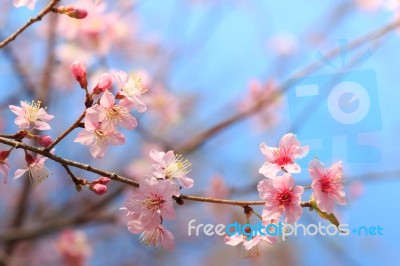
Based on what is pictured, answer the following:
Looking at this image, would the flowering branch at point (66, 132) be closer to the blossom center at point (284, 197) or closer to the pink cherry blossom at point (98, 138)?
the pink cherry blossom at point (98, 138)

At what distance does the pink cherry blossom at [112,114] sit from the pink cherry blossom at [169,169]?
0.19 feet

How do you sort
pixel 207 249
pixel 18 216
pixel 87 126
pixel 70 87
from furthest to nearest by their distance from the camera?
1. pixel 207 249
2. pixel 70 87
3. pixel 18 216
4. pixel 87 126

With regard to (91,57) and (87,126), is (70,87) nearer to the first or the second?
(91,57)

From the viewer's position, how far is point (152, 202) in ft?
2.08

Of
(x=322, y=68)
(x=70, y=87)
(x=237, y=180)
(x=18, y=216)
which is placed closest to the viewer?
(x=322, y=68)

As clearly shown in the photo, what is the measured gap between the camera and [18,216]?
1385 millimetres

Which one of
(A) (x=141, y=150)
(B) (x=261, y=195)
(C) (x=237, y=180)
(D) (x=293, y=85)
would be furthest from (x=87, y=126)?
(C) (x=237, y=180)

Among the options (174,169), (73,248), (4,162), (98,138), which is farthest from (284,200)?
(73,248)

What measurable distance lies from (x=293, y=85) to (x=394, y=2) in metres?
0.54

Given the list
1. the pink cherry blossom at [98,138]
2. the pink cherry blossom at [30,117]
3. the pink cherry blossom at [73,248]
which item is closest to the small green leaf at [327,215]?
the pink cherry blossom at [98,138]
